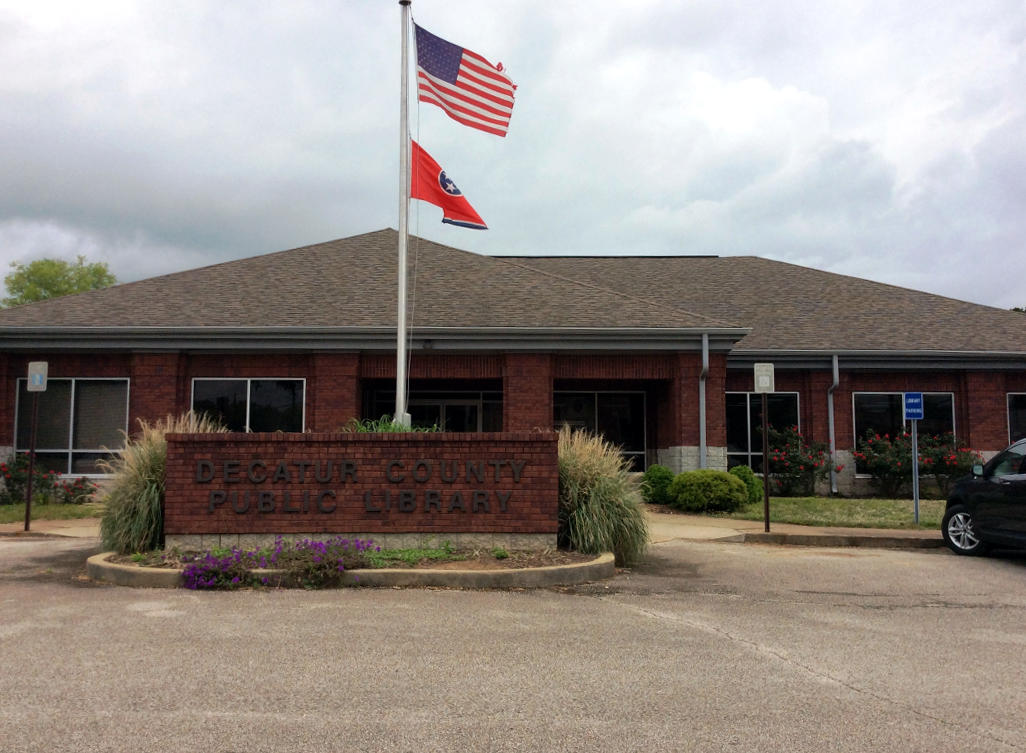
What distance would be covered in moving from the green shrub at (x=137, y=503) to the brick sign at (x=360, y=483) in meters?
0.33

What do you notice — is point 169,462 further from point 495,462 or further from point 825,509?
point 825,509

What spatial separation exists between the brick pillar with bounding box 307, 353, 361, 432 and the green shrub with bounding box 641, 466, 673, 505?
249 inches

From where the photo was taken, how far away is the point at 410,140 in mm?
12195

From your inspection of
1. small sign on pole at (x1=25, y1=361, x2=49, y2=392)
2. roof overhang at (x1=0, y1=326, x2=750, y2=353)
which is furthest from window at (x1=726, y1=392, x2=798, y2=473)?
small sign on pole at (x1=25, y1=361, x2=49, y2=392)

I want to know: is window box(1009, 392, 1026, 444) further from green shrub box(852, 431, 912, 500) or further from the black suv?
the black suv

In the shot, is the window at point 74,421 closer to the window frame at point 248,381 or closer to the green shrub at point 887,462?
the window frame at point 248,381

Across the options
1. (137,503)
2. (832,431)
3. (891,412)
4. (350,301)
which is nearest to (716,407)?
(832,431)

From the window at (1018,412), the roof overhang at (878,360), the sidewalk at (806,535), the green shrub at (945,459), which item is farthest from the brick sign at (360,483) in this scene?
the window at (1018,412)

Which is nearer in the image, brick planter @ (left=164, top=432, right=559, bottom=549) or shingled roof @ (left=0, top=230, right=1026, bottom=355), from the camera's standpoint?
brick planter @ (left=164, top=432, right=559, bottom=549)

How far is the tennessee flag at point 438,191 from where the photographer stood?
11914mm

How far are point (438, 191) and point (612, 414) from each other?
33.1 ft

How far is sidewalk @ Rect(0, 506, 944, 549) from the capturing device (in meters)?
12.6

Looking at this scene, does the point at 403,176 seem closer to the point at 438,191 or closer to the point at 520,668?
the point at 438,191

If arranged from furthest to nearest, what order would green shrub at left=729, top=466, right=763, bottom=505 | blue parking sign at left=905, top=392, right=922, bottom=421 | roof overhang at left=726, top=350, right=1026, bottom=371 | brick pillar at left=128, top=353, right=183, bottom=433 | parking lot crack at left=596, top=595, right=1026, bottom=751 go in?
roof overhang at left=726, top=350, right=1026, bottom=371 < brick pillar at left=128, top=353, right=183, bottom=433 < green shrub at left=729, top=466, right=763, bottom=505 < blue parking sign at left=905, top=392, right=922, bottom=421 < parking lot crack at left=596, top=595, right=1026, bottom=751
